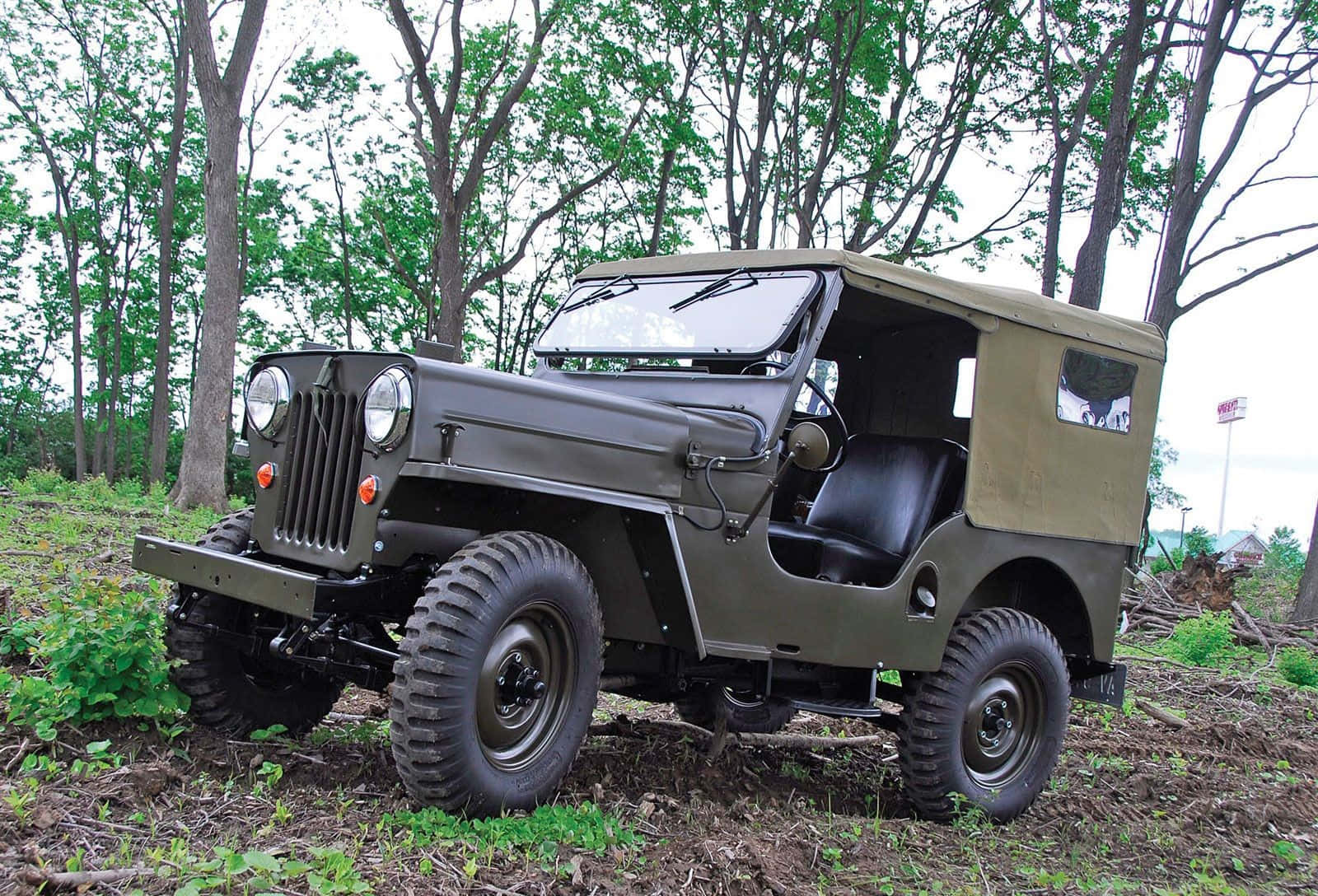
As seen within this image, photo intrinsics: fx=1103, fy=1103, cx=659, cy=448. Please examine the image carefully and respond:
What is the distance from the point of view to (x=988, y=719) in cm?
534

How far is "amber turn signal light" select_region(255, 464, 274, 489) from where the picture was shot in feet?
13.6

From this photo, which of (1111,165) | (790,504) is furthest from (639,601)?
(1111,165)

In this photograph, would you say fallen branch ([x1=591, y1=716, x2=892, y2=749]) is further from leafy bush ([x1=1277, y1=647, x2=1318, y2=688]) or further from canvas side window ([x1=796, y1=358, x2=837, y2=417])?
leafy bush ([x1=1277, y1=647, x2=1318, y2=688])

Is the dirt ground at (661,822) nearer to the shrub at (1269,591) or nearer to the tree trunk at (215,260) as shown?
the tree trunk at (215,260)

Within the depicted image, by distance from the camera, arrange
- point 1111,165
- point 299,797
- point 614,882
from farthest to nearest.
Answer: point 1111,165, point 299,797, point 614,882

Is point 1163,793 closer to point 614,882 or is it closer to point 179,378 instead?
point 614,882

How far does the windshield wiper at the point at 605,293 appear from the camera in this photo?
18.3 ft

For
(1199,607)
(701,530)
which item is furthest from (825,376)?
(1199,607)

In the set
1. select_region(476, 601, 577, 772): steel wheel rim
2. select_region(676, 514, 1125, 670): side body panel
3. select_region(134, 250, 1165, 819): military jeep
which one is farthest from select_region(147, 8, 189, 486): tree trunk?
select_region(476, 601, 577, 772): steel wheel rim

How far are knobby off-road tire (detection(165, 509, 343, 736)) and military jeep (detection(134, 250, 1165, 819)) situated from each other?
0.01 m

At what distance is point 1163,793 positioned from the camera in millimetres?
5965

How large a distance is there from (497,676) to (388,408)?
3.18 feet

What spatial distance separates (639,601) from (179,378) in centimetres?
3305

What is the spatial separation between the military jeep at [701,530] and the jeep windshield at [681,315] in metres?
0.02
